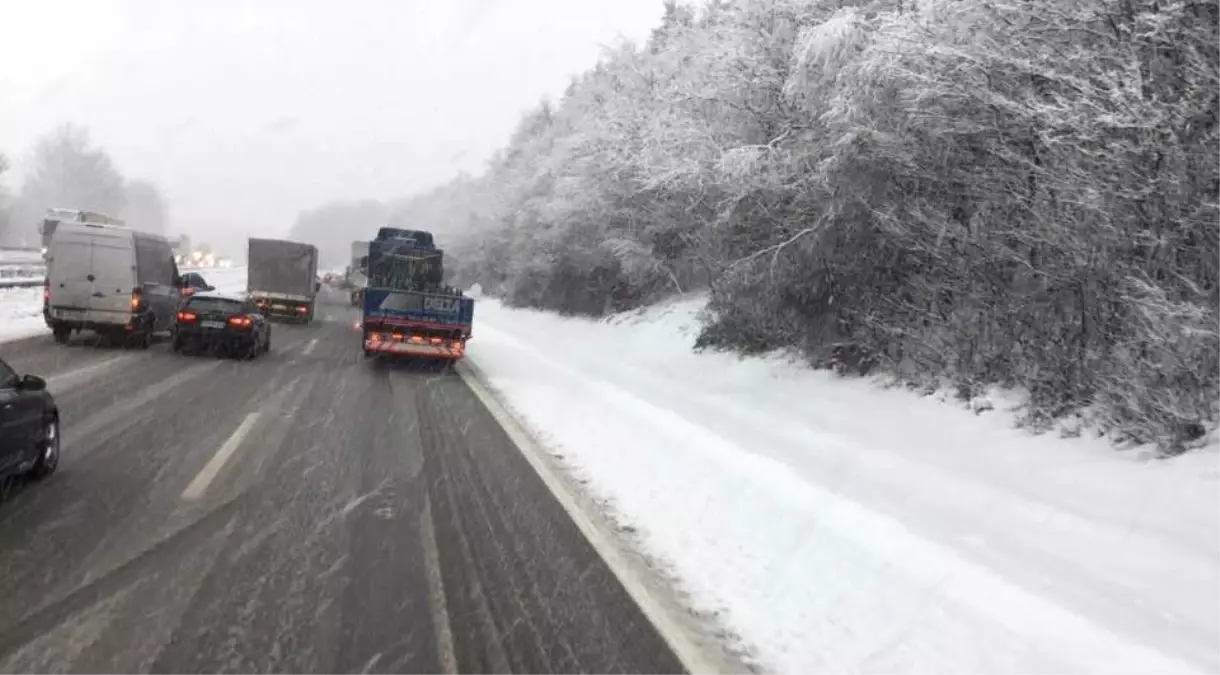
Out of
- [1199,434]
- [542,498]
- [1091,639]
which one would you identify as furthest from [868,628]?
[1199,434]

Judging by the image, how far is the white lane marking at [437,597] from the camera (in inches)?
156

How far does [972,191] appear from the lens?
34.7ft

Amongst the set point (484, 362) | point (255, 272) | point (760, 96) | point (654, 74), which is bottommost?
point (484, 362)

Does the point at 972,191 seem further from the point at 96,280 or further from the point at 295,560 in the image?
the point at 96,280

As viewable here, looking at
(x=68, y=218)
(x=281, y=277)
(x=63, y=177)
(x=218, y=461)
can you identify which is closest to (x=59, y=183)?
(x=63, y=177)

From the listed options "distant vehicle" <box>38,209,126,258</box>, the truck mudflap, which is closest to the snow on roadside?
the truck mudflap

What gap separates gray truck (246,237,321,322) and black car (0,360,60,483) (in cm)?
2452

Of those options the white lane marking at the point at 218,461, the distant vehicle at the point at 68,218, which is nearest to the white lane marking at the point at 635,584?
the white lane marking at the point at 218,461

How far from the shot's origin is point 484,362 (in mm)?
20672

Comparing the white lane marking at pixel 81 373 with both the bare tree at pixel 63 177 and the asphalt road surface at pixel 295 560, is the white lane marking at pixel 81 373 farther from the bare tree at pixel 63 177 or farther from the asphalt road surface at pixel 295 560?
the bare tree at pixel 63 177

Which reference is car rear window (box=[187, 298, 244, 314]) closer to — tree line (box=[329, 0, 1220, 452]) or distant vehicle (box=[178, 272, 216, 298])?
distant vehicle (box=[178, 272, 216, 298])

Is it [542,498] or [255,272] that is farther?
[255,272]

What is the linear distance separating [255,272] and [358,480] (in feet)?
84.1

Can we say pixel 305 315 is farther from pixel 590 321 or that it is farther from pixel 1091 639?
pixel 1091 639
